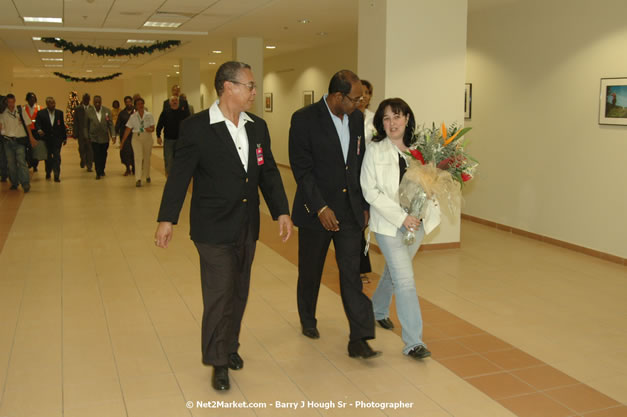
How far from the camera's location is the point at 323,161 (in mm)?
3918

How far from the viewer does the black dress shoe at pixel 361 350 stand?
3926mm

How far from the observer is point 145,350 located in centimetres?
411

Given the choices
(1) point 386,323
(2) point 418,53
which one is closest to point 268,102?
(2) point 418,53

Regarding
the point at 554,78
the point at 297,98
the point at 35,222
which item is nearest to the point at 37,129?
the point at 35,222

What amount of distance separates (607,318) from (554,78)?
12.2 feet

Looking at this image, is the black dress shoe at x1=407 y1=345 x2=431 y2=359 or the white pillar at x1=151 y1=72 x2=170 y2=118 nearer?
the black dress shoe at x1=407 y1=345 x2=431 y2=359

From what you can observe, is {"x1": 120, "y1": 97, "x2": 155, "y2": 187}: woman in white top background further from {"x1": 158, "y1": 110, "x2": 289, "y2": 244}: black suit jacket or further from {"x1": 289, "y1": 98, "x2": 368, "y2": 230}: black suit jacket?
{"x1": 158, "y1": 110, "x2": 289, "y2": 244}: black suit jacket

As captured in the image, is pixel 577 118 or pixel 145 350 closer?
pixel 145 350

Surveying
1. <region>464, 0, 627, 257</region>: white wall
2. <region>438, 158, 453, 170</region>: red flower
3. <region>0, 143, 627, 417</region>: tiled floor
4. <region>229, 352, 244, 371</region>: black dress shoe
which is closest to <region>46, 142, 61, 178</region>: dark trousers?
<region>0, 143, 627, 417</region>: tiled floor

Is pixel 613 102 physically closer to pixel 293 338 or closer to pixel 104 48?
pixel 293 338

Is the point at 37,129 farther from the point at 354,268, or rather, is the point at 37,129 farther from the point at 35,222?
the point at 354,268

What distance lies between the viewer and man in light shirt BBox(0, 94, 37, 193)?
36.8ft

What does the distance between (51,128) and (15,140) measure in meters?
1.39

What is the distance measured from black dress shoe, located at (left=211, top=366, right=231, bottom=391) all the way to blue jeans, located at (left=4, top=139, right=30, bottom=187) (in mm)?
9101
